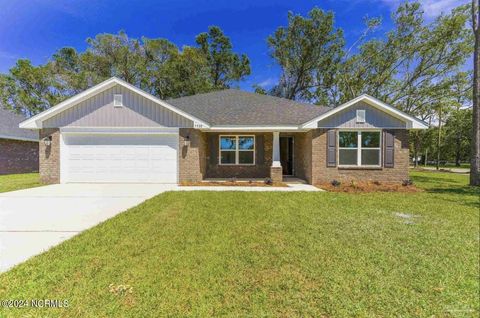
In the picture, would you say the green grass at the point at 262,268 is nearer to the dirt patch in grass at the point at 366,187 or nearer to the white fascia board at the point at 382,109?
the dirt patch in grass at the point at 366,187

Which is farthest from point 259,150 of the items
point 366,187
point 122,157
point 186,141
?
point 122,157

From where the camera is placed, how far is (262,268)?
298cm

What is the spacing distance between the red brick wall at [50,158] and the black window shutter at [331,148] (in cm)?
1225

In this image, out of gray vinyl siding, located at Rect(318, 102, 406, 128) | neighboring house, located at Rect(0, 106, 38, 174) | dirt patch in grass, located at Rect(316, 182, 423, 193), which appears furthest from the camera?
neighboring house, located at Rect(0, 106, 38, 174)

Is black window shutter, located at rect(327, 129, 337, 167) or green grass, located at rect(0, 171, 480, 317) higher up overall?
black window shutter, located at rect(327, 129, 337, 167)

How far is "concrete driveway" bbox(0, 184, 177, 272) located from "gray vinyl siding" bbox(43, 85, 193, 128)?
305 centimetres

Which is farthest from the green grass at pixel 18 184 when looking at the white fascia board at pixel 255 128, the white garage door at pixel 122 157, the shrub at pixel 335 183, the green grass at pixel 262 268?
the shrub at pixel 335 183

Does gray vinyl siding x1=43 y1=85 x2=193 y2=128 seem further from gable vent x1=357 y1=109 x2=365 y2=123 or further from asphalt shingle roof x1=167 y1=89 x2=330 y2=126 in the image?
gable vent x1=357 y1=109 x2=365 y2=123

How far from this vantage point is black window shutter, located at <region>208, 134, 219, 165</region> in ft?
39.3

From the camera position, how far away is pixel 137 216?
525cm

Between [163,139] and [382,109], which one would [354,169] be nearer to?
[382,109]

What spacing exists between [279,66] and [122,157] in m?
19.2

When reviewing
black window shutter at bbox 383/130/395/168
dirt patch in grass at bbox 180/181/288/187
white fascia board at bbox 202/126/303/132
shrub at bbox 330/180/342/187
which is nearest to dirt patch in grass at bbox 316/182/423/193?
shrub at bbox 330/180/342/187

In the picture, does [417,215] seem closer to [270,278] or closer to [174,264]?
[270,278]
